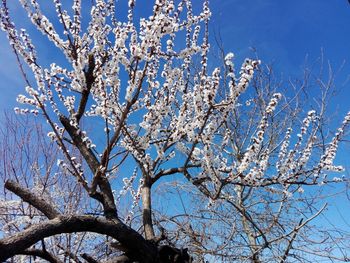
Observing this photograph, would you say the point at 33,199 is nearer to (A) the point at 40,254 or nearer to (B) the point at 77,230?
(A) the point at 40,254

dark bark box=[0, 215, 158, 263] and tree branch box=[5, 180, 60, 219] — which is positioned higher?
tree branch box=[5, 180, 60, 219]

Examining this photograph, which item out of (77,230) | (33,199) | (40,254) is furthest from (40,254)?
(77,230)

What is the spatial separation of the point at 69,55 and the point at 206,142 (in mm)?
1718

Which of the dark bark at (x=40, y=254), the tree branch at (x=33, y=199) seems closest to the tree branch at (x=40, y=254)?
the dark bark at (x=40, y=254)

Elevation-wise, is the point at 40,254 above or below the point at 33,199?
below

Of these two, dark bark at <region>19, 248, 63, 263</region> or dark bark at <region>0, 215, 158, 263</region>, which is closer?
dark bark at <region>0, 215, 158, 263</region>

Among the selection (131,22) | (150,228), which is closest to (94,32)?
(131,22)

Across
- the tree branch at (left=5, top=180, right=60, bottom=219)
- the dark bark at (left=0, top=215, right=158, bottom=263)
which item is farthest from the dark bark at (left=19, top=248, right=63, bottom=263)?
the dark bark at (left=0, top=215, right=158, bottom=263)

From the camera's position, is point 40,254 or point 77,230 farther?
point 40,254

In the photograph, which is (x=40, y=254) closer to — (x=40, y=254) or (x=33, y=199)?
(x=40, y=254)

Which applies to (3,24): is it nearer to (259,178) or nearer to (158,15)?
(158,15)

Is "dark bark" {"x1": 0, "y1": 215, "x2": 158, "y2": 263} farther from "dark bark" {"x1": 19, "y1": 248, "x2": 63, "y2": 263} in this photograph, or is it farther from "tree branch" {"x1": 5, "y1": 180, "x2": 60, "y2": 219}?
"dark bark" {"x1": 19, "y1": 248, "x2": 63, "y2": 263}

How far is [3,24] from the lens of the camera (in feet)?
11.1

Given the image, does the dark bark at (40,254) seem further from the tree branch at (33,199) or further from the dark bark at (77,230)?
the dark bark at (77,230)
